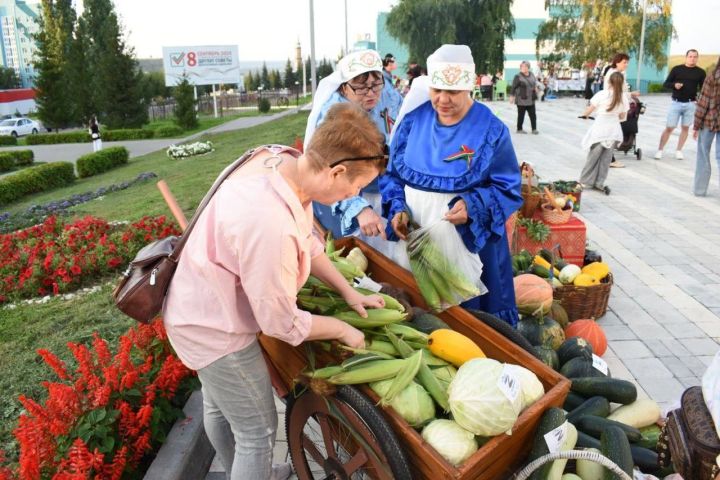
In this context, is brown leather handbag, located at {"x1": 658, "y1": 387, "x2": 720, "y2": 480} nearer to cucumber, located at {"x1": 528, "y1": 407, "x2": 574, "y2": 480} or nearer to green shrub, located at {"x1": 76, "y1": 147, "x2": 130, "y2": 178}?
cucumber, located at {"x1": 528, "y1": 407, "x2": 574, "y2": 480}

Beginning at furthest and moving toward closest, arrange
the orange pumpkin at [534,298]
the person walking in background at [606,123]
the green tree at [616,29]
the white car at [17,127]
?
A: the green tree at [616,29]
the white car at [17,127]
the person walking in background at [606,123]
the orange pumpkin at [534,298]

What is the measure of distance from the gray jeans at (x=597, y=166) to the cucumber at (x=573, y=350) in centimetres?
595

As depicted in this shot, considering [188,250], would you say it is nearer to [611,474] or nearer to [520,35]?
[611,474]

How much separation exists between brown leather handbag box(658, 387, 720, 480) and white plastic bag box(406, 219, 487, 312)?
3.49 feet

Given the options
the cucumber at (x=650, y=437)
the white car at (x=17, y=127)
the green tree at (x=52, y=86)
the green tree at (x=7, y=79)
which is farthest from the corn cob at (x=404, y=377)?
the green tree at (x=7, y=79)

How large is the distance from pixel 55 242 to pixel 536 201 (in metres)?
5.42

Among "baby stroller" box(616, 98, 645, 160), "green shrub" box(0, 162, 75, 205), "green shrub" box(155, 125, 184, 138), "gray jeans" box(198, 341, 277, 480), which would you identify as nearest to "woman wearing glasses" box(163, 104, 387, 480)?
"gray jeans" box(198, 341, 277, 480)

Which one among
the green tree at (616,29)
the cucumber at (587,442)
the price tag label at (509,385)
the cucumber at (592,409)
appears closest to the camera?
the price tag label at (509,385)

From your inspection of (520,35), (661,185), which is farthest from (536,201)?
(520,35)

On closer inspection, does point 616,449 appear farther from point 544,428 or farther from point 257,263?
point 257,263

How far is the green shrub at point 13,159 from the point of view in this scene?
19486 millimetres

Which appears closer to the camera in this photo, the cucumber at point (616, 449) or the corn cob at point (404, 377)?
the corn cob at point (404, 377)

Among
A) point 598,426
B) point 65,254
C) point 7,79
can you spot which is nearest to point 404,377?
point 598,426

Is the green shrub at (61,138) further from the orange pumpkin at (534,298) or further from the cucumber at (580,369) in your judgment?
the cucumber at (580,369)
